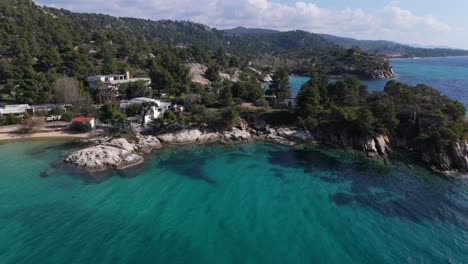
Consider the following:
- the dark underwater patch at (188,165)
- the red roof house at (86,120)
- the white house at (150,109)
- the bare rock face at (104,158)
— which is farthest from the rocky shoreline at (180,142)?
the red roof house at (86,120)

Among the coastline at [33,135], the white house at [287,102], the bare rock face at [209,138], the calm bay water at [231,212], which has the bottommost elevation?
the calm bay water at [231,212]

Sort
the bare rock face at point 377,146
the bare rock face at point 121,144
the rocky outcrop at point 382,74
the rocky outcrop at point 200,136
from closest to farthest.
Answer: the bare rock face at point 121,144
the bare rock face at point 377,146
the rocky outcrop at point 200,136
the rocky outcrop at point 382,74

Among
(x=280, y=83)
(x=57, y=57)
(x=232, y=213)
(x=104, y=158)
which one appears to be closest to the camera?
(x=232, y=213)

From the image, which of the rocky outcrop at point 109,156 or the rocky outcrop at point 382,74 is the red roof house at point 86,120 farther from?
the rocky outcrop at point 382,74

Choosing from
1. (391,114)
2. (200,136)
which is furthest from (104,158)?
(391,114)

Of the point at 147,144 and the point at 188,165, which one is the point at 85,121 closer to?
the point at 147,144

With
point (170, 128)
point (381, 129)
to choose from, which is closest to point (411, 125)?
point (381, 129)

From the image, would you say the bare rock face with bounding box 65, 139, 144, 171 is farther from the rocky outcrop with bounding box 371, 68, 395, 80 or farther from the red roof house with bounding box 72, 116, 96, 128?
the rocky outcrop with bounding box 371, 68, 395, 80
